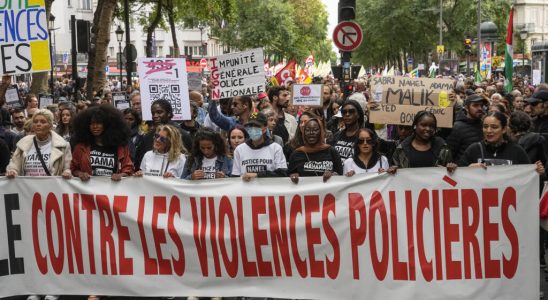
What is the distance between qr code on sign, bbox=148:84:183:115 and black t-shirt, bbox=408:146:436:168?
10.8 feet

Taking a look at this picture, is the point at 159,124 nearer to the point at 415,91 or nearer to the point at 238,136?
the point at 238,136

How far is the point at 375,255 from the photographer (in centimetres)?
686

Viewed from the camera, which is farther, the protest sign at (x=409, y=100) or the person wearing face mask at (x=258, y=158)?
the protest sign at (x=409, y=100)

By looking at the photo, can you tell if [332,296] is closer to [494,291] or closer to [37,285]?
[494,291]

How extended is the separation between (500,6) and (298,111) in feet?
190

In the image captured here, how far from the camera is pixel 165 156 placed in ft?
26.8

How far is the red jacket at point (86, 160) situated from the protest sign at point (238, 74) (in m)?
3.73

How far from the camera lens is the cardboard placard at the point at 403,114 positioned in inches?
395

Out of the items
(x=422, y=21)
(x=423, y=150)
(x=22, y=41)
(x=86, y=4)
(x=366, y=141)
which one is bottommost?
(x=423, y=150)

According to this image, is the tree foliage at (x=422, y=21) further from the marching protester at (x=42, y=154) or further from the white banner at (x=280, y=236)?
the white banner at (x=280, y=236)

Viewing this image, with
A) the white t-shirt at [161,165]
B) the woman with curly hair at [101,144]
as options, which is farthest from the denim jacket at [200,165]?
the woman with curly hair at [101,144]

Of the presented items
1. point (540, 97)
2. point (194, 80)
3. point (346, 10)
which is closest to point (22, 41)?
point (540, 97)

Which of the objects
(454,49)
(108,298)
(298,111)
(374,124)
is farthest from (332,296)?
(454,49)

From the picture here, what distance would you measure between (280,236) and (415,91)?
3875 millimetres
